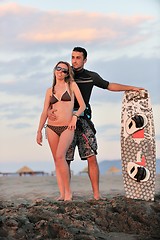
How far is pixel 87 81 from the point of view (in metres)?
6.94

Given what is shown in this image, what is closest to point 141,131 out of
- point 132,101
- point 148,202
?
point 132,101

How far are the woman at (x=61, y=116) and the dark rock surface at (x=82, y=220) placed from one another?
42 cm

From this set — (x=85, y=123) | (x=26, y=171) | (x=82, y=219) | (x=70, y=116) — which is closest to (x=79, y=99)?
(x=70, y=116)

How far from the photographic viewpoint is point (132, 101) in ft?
24.0

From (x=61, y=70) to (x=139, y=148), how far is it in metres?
1.42

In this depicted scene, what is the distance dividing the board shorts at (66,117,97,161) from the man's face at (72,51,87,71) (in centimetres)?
59

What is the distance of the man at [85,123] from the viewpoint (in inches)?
270

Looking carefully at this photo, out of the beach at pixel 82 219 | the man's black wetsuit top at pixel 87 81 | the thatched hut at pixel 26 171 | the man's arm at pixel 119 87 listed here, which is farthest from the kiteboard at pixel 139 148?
the thatched hut at pixel 26 171

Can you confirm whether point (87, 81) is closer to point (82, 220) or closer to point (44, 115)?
point (44, 115)

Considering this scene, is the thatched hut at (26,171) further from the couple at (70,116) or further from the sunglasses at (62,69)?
the sunglasses at (62,69)

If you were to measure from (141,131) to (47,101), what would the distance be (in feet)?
4.19

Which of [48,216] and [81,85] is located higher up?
[81,85]

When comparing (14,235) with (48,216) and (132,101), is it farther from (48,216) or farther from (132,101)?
(132,101)

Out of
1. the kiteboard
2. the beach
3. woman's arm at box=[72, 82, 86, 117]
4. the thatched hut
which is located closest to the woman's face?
woman's arm at box=[72, 82, 86, 117]
